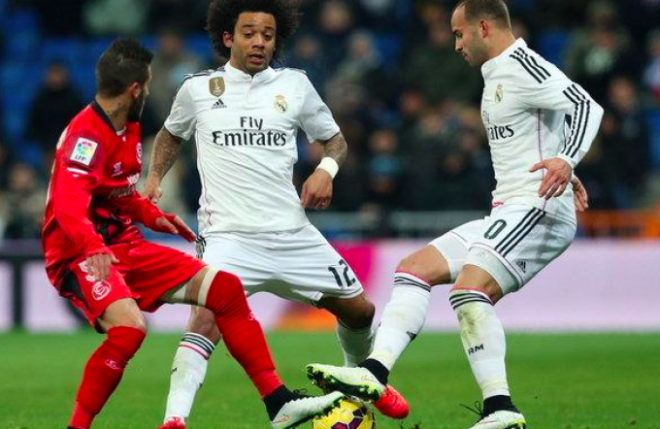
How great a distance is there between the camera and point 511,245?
7332 millimetres

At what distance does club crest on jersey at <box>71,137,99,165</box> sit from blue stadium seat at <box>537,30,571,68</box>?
13.3 metres

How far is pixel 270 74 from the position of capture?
7938 millimetres

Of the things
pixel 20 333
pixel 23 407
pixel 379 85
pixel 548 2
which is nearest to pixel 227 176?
pixel 23 407

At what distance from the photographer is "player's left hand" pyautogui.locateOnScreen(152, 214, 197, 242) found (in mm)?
7480

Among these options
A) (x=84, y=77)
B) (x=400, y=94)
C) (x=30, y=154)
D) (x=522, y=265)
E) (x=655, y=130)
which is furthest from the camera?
(x=84, y=77)

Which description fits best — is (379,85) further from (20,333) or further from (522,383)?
(522,383)

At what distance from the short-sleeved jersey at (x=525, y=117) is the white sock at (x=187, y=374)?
1.79 metres

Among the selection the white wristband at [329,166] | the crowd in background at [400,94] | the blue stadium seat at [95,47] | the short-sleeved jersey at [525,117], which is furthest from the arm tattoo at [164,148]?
the blue stadium seat at [95,47]

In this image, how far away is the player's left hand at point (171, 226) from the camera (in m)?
7.48

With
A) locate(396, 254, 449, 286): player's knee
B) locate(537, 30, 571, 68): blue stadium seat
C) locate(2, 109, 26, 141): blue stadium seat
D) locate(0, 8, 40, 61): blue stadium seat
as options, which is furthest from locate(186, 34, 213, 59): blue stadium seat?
locate(396, 254, 449, 286): player's knee

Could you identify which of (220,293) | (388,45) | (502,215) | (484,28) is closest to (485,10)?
(484,28)

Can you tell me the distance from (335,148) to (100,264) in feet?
6.45

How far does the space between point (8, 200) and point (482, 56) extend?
10.1 m

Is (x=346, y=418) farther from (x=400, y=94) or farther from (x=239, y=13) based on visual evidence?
(x=400, y=94)
